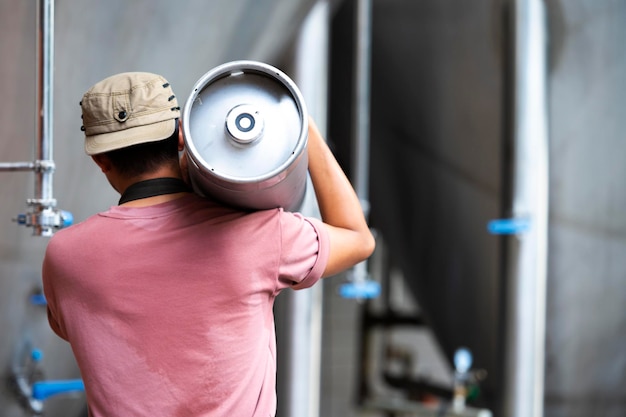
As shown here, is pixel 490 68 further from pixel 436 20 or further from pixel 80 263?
pixel 80 263

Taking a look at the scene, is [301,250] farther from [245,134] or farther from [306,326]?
[306,326]

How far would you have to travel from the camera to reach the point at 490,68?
271cm

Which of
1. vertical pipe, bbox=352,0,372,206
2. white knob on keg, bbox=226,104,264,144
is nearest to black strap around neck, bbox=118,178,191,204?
white knob on keg, bbox=226,104,264,144

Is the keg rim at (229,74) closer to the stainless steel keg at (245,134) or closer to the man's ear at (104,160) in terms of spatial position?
the stainless steel keg at (245,134)

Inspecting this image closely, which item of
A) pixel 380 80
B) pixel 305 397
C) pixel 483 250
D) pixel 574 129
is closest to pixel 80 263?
pixel 305 397

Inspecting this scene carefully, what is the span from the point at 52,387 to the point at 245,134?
86 centimetres

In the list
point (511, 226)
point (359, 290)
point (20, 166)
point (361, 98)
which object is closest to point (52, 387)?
point (20, 166)

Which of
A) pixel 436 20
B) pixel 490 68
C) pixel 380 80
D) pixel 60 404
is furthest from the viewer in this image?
pixel 380 80

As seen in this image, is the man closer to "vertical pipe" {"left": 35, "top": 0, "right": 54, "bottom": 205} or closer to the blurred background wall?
"vertical pipe" {"left": 35, "top": 0, "right": 54, "bottom": 205}

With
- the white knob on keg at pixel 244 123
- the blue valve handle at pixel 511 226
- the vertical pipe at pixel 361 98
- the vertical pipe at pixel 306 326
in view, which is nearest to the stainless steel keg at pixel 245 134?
the white knob on keg at pixel 244 123

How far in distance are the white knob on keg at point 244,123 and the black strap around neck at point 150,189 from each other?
112 millimetres

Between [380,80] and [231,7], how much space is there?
155 centimetres

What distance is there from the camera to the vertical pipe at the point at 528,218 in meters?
2.45

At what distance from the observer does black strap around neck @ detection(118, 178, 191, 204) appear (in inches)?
36.7
